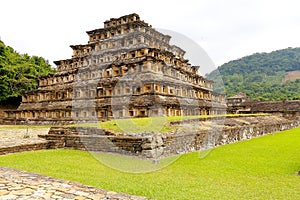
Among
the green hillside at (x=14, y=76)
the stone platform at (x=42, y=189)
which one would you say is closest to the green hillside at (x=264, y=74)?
the green hillside at (x=14, y=76)

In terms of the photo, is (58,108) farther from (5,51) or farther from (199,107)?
(5,51)

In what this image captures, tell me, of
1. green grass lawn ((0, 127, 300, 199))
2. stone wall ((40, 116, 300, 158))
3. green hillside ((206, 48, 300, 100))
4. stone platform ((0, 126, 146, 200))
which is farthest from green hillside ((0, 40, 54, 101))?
green hillside ((206, 48, 300, 100))

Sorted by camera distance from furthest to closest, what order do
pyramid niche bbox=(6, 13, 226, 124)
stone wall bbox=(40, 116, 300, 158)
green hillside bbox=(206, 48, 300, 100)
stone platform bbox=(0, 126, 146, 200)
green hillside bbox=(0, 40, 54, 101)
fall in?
1. green hillside bbox=(206, 48, 300, 100)
2. green hillside bbox=(0, 40, 54, 101)
3. pyramid niche bbox=(6, 13, 226, 124)
4. stone wall bbox=(40, 116, 300, 158)
5. stone platform bbox=(0, 126, 146, 200)

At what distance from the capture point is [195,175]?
765 centimetres

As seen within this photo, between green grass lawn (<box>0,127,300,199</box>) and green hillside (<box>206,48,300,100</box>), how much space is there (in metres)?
65.3

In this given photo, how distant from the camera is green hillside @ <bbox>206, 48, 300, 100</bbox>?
3002 inches

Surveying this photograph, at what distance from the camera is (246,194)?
5.88 m

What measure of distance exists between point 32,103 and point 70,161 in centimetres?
2737

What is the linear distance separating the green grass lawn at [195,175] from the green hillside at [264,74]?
65.3 meters

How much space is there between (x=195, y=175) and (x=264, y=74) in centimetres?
10259

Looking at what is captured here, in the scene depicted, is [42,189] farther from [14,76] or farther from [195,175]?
[14,76]

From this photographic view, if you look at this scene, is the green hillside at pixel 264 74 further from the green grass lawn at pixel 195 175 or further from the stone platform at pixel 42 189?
the stone platform at pixel 42 189

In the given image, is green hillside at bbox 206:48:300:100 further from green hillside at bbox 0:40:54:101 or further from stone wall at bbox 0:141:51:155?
stone wall at bbox 0:141:51:155

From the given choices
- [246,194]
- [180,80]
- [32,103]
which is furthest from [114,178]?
[32,103]
